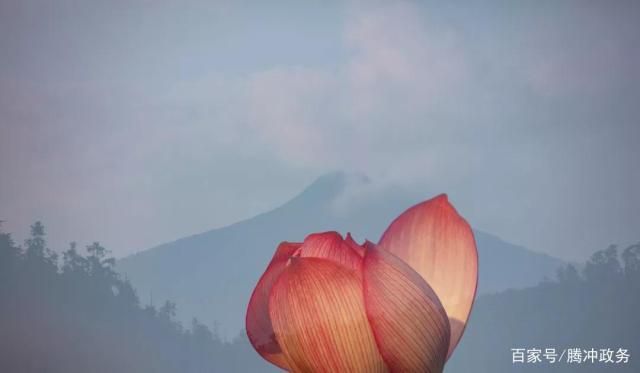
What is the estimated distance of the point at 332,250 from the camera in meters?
0.42

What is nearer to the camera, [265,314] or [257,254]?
[265,314]

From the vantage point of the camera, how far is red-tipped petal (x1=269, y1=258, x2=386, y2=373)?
1.25 feet

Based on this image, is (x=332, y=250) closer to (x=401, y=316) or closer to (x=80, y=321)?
(x=401, y=316)

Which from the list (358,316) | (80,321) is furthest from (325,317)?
(80,321)

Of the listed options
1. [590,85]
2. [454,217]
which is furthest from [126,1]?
[454,217]

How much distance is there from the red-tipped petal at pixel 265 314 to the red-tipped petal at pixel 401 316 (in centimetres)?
6

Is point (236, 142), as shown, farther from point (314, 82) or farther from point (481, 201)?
point (481, 201)

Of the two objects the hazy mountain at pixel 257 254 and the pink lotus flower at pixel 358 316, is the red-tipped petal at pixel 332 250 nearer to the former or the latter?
the pink lotus flower at pixel 358 316

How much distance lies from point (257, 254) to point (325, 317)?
126 inches

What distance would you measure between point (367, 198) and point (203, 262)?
69 cm

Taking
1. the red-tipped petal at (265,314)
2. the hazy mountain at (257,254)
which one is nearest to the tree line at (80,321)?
the hazy mountain at (257,254)

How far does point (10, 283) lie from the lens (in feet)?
10.5

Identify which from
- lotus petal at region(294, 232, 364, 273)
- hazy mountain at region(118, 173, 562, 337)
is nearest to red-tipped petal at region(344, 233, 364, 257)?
lotus petal at region(294, 232, 364, 273)

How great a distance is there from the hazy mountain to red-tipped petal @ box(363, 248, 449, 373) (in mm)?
2873
